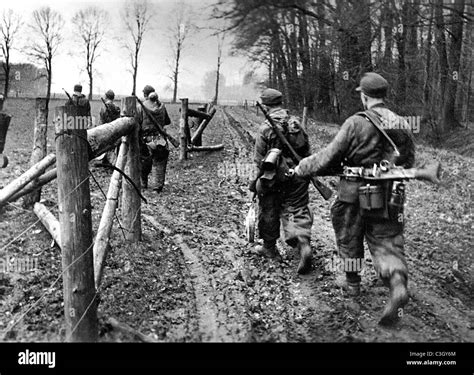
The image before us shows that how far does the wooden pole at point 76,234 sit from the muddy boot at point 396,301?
210 cm

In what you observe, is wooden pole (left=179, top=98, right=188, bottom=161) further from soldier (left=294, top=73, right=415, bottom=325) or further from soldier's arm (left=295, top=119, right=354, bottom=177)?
soldier (left=294, top=73, right=415, bottom=325)

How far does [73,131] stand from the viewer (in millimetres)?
3025

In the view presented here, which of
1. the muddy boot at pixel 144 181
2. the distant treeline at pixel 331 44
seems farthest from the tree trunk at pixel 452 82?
the muddy boot at pixel 144 181

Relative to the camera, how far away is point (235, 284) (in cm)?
440

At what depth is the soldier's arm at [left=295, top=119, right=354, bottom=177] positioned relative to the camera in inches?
151

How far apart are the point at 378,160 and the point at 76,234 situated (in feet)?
7.54

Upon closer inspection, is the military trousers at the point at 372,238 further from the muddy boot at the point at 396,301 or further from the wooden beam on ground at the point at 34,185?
the wooden beam on ground at the point at 34,185

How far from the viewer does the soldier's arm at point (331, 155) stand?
3838 mm

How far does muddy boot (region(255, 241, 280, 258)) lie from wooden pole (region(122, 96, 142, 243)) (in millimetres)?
1358

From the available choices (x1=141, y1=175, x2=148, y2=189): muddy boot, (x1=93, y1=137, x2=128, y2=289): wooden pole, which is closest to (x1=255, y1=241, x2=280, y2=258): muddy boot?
(x1=93, y1=137, x2=128, y2=289): wooden pole

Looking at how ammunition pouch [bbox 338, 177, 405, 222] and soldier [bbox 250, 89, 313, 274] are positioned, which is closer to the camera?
ammunition pouch [bbox 338, 177, 405, 222]

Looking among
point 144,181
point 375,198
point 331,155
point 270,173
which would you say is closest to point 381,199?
point 375,198
